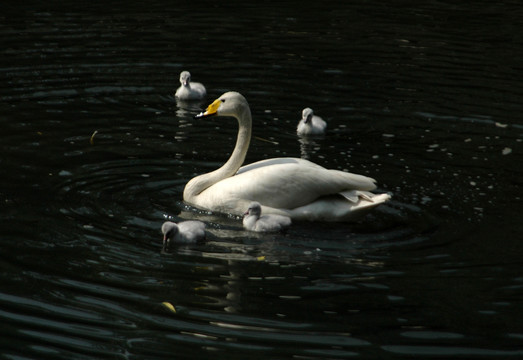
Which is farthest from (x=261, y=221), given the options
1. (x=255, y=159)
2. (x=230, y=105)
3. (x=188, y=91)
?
(x=188, y=91)

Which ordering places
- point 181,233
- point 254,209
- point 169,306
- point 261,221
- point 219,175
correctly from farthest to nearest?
point 219,175 → point 254,209 → point 261,221 → point 181,233 → point 169,306

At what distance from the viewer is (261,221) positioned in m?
10.1

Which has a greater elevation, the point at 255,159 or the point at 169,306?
the point at 255,159

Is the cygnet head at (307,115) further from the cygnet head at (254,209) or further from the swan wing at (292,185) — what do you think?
the cygnet head at (254,209)

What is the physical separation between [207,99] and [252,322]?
9.07 meters

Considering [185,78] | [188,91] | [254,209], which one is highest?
[185,78]

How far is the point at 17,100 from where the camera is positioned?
50.3 feet

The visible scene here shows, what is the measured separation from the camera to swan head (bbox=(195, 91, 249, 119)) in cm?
1145

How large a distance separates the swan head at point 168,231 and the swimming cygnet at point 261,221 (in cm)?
98

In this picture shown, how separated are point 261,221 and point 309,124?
432cm

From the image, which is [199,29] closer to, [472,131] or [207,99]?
[207,99]

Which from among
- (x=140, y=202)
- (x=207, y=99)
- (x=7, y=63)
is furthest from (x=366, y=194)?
(x=7, y=63)

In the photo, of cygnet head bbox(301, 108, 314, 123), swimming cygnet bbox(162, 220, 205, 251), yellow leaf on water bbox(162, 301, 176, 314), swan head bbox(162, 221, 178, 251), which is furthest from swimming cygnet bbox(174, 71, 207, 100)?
yellow leaf on water bbox(162, 301, 176, 314)

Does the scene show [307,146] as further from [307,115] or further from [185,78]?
[185,78]
